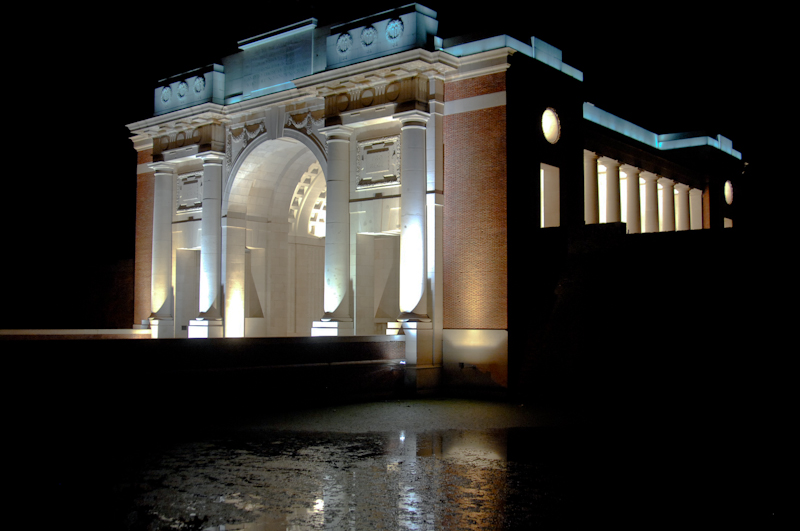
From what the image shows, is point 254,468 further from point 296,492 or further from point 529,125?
point 529,125

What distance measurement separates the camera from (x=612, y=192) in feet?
96.4

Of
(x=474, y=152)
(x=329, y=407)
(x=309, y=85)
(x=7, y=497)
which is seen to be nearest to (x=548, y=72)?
(x=474, y=152)

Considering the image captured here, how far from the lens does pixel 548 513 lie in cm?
783

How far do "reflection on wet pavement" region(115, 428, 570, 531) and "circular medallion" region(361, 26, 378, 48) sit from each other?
13234mm

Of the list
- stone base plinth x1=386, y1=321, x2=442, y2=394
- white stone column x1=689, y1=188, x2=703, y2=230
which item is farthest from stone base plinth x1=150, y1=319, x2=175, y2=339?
white stone column x1=689, y1=188, x2=703, y2=230

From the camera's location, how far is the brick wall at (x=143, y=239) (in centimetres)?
3019

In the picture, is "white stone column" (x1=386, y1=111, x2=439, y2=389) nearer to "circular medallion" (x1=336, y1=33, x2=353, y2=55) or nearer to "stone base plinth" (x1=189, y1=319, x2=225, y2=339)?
"circular medallion" (x1=336, y1=33, x2=353, y2=55)

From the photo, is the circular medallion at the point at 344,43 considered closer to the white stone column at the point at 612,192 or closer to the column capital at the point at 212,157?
the column capital at the point at 212,157

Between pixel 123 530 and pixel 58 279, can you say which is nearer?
pixel 123 530

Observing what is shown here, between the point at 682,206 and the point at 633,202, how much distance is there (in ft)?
17.0

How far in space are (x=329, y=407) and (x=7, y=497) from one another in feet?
31.8

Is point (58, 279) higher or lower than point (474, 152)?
lower

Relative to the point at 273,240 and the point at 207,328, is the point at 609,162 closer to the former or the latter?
the point at 273,240

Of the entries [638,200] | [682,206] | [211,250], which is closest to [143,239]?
[211,250]
